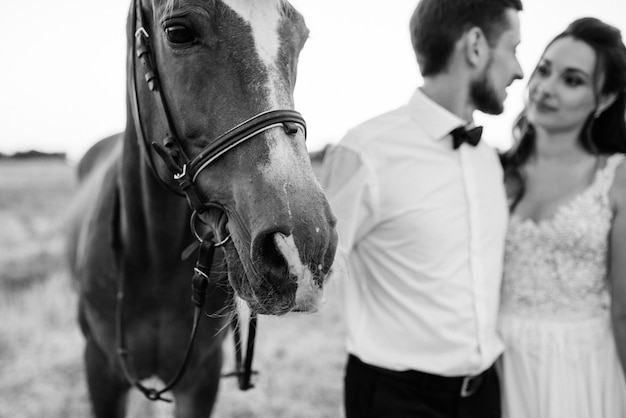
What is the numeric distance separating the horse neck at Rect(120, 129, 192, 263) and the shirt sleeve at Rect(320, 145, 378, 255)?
630 millimetres

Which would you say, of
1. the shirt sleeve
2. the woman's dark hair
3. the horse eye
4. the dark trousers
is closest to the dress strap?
the woman's dark hair

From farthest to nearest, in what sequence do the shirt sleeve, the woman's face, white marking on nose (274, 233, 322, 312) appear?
the woman's face → the shirt sleeve → white marking on nose (274, 233, 322, 312)

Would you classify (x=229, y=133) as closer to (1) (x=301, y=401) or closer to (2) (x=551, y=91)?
(2) (x=551, y=91)

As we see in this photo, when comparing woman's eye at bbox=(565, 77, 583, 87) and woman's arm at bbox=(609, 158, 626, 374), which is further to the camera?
woman's eye at bbox=(565, 77, 583, 87)

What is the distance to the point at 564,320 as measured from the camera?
241 centimetres

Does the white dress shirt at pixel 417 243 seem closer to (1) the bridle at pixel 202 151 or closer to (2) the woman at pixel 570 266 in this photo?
(2) the woman at pixel 570 266

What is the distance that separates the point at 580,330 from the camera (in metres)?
2.39

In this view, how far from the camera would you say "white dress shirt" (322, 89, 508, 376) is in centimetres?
206

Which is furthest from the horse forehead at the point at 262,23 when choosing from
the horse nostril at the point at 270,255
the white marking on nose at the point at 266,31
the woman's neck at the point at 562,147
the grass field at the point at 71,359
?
the grass field at the point at 71,359

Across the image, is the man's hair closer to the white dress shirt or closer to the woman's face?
the white dress shirt

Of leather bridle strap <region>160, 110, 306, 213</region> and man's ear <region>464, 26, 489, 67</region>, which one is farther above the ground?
man's ear <region>464, 26, 489, 67</region>

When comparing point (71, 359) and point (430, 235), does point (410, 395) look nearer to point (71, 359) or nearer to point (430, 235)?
point (430, 235)

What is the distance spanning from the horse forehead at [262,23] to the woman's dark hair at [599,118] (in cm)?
165

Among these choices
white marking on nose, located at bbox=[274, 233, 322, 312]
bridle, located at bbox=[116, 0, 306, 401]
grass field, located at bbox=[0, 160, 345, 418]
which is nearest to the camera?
white marking on nose, located at bbox=[274, 233, 322, 312]
